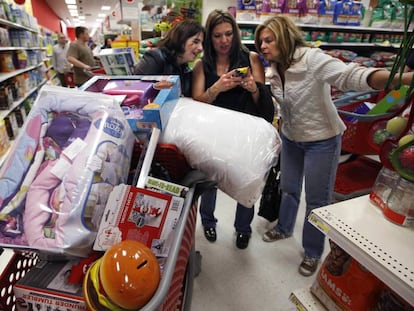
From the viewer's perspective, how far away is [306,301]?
3.13ft

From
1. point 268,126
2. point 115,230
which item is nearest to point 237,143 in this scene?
point 268,126

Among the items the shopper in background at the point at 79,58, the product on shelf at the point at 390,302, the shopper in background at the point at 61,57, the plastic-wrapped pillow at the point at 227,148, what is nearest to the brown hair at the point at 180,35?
the plastic-wrapped pillow at the point at 227,148

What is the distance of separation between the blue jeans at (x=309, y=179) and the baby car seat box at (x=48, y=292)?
1230mm

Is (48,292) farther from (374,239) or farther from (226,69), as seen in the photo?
(226,69)

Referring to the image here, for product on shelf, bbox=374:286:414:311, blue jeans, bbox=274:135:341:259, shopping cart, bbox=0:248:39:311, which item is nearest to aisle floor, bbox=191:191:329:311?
blue jeans, bbox=274:135:341:259

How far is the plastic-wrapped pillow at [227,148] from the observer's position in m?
0.86

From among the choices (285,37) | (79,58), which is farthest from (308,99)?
(79,58)

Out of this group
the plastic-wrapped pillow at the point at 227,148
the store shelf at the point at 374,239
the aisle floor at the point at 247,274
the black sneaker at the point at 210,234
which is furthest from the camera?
the black sneaker at the point at 210,234

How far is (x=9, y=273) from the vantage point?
0.81 m

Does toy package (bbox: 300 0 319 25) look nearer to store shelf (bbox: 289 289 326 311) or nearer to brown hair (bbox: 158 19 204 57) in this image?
brown hair (bbox: 158 19 204 57)

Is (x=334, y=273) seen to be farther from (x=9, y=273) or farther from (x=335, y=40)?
(x=335, y=40)

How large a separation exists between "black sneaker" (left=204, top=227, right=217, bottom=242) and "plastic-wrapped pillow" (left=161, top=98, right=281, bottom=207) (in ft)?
3.41

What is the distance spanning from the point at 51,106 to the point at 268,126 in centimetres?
69

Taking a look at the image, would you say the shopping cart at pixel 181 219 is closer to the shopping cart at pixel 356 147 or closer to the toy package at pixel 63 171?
the toy package at pixel 63 171
